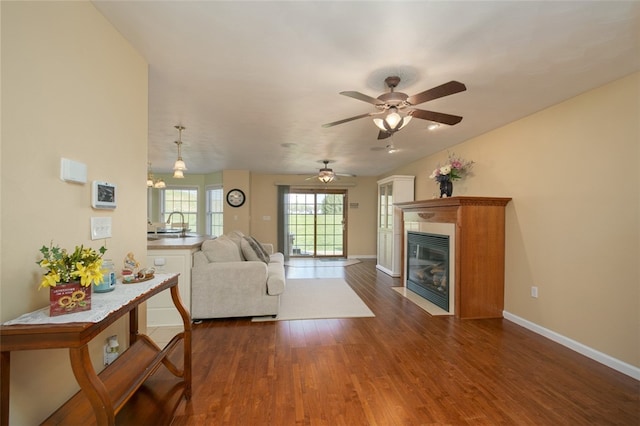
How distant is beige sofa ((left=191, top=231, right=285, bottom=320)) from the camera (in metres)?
3.25

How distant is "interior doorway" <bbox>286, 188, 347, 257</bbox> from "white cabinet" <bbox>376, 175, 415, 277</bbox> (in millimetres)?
1885

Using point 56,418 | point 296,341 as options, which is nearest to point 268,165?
point 296,341

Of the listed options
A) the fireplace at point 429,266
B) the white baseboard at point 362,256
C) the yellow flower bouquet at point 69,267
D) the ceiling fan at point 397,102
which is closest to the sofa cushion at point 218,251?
the yellow flower bouquet at point 69,267

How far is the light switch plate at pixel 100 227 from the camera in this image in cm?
154

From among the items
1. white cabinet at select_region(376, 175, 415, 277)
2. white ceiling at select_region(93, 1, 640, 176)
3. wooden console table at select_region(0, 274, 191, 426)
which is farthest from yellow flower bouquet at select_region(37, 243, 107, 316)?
white cabinet at select_region(376, 175, 415, 277)

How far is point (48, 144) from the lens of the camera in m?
1.25

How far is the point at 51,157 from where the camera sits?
1.27 m

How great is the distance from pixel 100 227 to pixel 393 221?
16.6 ft

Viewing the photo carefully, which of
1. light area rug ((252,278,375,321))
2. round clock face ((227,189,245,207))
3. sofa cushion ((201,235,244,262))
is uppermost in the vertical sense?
round clock face ((227,189,245,207))

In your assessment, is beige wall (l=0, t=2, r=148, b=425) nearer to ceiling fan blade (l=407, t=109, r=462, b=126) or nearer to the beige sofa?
the beige sofa

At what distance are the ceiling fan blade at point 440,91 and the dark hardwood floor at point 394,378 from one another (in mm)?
2107

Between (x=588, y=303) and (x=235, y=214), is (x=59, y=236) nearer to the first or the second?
(x=588, y=303)

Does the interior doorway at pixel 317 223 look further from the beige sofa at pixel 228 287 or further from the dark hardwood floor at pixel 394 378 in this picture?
the dark hardwood floor at pixel 394 378

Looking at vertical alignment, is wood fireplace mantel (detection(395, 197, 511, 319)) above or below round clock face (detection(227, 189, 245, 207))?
below
